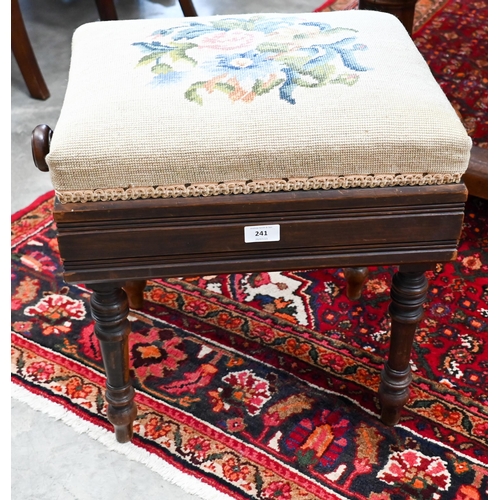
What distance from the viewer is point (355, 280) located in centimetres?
127

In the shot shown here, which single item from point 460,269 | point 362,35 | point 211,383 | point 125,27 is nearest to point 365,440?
point 211,383

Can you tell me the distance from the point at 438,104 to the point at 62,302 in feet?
2.59

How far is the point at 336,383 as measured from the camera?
1.14m

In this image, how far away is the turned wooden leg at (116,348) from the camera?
2.93 feet

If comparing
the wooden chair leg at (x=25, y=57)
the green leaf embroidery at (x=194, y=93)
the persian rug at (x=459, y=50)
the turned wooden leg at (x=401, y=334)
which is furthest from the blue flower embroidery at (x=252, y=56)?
the wooden chair leg at (x=25, y=57)

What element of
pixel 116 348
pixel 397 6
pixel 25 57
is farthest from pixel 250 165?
pixel 25 57

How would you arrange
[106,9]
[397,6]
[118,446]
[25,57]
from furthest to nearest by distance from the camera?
[106,9] < [25,57] < [397,6] < [118,446]

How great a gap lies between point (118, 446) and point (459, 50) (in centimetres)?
162

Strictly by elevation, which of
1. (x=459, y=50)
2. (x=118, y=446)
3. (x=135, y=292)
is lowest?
(x=118, y=446)

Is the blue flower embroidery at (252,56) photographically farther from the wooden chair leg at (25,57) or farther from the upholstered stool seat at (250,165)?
the wooden chair leg at (25,57)

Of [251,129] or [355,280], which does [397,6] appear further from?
[251,129]

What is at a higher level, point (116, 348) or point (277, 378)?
point (116, 348)

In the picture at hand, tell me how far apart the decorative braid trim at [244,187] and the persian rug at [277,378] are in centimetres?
43

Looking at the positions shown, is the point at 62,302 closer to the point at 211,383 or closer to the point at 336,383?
the point at 211,383
